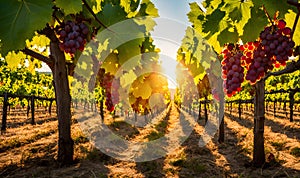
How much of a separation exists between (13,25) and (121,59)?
1105 millimetres

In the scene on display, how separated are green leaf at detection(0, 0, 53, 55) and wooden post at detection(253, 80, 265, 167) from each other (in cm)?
579

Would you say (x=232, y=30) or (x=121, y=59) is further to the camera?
(x=232, y=30)

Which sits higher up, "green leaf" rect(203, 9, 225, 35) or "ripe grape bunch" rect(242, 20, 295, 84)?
"green leaf" rect(203, 9, 225, 35)

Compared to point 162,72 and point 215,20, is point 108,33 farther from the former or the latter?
point 162,72

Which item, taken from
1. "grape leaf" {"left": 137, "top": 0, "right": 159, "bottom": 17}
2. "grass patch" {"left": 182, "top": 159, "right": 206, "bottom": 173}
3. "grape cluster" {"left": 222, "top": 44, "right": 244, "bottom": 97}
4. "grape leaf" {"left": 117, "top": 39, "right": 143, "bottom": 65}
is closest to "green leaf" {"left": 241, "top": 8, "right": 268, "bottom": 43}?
"grape cluster" {"left": 222, "top": 44, "right": 244, "bottom": 97}

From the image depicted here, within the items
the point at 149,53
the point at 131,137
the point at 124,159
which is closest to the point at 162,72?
the point at 149,53

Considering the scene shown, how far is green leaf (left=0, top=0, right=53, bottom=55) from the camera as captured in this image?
3.79ft

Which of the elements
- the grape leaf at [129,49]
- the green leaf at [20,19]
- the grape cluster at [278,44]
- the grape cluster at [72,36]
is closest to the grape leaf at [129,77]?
the grape leaf at [129,49]

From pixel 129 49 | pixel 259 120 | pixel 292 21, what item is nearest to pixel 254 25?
pixel 292 21

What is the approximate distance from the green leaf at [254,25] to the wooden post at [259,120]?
176 inches

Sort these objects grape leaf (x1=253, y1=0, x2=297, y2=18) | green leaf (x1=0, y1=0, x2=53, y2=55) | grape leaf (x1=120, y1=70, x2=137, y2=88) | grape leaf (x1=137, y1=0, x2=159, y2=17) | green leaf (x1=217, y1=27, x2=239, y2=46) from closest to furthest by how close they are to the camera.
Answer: green leaf (x1=0, y1=0, x2=53, y2=55) → grape leaf (x1=253, y1=0, x2=297, y2=18) → green leaf (x1=217, y1=27, x2=239, y2=46) → grape leaf (x1=137, y1=0, x2=159, y2=17) → grape leaf (x1=120, y1=70, x2=137, y2=88)

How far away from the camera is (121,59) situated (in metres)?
2.24

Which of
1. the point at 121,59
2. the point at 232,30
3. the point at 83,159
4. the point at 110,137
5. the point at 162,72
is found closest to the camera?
the point at 121,59

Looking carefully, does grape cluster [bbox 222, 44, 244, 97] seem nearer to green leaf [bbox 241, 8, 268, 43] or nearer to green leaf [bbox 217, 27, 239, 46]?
green leaf [bbox 217, 27, 239, 46]
